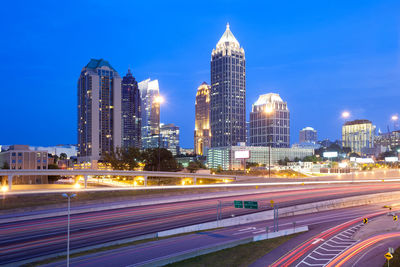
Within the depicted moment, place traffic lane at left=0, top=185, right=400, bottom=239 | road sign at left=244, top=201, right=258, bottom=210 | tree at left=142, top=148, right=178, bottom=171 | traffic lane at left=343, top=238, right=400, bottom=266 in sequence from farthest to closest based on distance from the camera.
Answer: tree at left=142, top=148, right=178, bottom=171 → road sign at left=244, top=201, right=258, bottom=210 → traffic lane at left=0, top=185, right=400, bottom=239 → traffic lane at left=343, top=238, right=400, bottom=266

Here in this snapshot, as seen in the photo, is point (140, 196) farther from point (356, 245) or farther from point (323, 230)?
point (356, 245)

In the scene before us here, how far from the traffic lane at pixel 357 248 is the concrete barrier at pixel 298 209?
12478 millimetres

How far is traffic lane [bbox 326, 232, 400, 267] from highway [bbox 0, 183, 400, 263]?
15598 mm

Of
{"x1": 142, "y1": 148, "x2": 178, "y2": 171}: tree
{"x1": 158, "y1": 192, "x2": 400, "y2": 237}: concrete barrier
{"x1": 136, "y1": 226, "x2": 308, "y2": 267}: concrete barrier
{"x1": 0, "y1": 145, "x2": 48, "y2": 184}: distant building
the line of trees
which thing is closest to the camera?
{"x1": 136, "y1": 226, "x2": 308, "y2": 267}: concrete barrier

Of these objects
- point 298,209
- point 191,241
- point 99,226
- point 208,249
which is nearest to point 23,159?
point 99,226

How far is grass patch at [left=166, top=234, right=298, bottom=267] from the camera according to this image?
2653 cm

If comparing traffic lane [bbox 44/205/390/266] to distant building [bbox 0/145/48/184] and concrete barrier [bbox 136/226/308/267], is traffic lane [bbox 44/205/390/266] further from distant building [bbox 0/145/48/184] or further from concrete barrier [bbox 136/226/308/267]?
distant building [bbox 0/145/48/184]

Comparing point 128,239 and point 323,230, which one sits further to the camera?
point 323,230

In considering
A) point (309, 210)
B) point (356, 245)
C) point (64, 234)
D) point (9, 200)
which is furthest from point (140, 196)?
point (356, 245)

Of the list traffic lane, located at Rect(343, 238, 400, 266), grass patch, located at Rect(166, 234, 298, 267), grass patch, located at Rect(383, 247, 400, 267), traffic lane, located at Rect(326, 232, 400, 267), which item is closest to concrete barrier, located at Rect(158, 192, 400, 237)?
grass patch, located at Rect(166, 234, 298, 267)

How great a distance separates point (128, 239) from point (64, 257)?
6.12 m

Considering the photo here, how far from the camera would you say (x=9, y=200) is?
48406 mm

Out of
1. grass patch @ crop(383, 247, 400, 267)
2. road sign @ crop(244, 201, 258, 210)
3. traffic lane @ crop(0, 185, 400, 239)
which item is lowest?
grass patch @ crop(383, 247, 400, 267)

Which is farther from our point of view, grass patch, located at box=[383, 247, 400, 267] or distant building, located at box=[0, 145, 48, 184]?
distant building, located at box=[0, 145, 48, 184]
